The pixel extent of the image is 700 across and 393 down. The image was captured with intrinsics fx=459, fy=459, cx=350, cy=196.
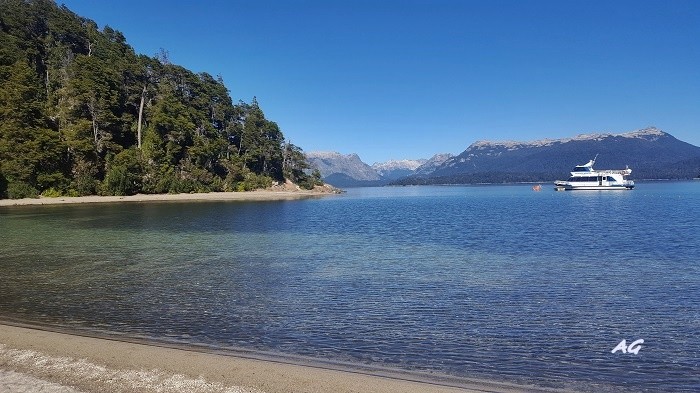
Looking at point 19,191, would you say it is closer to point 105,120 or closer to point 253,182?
point 105,120

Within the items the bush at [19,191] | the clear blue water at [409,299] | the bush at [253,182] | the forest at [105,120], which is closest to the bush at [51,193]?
the forest at [105,120]

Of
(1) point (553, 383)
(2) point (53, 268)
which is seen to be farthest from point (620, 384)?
(2) point (53, 268)

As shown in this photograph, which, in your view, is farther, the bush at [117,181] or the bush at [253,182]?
the bush at [253,182]

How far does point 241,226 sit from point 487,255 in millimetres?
23947

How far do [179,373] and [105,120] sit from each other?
91322 millimetres

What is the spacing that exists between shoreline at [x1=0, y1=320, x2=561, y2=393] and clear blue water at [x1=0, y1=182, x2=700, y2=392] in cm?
83

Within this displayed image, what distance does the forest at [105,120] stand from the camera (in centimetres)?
7444

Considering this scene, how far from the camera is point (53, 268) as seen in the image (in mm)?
20172

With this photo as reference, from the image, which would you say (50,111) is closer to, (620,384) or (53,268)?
(53,268)

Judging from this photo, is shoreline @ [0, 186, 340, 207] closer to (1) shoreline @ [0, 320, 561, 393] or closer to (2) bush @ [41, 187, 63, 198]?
(2) bush @ [41, 187, 63, 198]

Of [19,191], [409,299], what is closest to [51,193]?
[19,191]

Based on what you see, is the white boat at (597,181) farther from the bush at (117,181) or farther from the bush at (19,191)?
the bush at (19,191)

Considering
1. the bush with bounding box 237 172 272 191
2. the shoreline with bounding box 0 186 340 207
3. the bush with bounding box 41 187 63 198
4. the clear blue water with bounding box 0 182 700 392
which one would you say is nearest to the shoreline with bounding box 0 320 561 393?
the clear blue water with bounding box 0 182 700 392

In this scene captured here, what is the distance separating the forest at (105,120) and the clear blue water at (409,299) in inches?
2199
